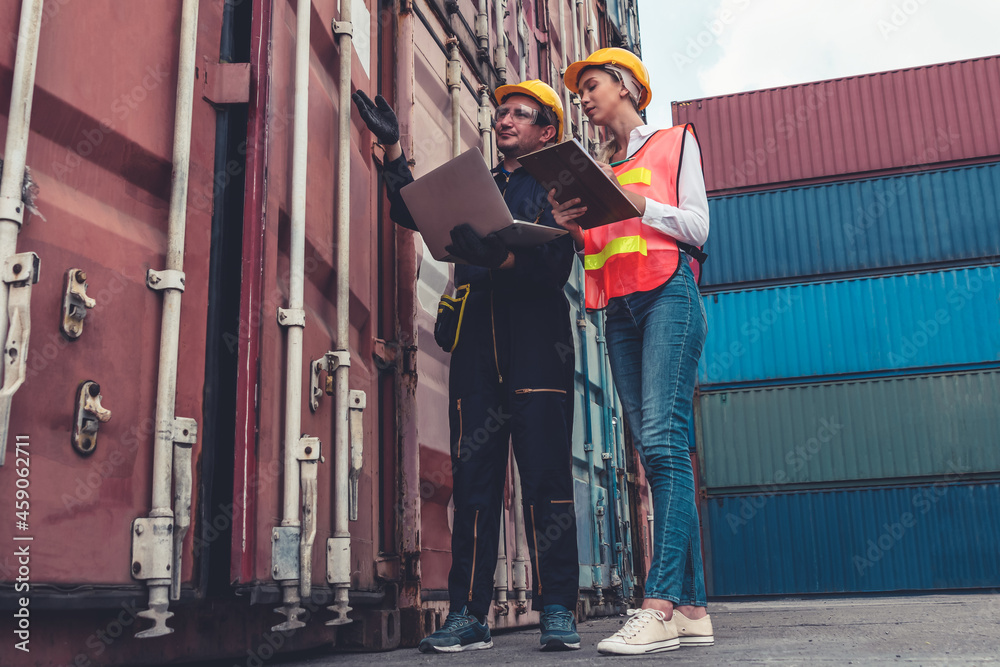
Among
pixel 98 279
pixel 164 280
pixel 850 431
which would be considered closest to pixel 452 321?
pixel 164 280

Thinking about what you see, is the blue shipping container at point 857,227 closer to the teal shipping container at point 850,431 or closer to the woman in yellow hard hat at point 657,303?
the teal shipping container at point 850,431

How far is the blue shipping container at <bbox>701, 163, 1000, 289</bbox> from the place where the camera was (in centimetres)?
1524

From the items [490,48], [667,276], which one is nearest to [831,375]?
[490,48]

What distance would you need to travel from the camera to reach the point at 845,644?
2.34 metres

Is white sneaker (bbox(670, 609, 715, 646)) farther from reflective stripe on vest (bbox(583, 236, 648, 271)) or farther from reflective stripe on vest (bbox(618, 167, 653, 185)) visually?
reflective stripe on vest (bbox(618, 167, 653, 185))

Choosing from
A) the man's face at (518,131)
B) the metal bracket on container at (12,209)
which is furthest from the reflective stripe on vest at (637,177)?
the metal bracket on container at (12,209)

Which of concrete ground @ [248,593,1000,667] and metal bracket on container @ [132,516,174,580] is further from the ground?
metal bracket on container @ [132,516,174,580]

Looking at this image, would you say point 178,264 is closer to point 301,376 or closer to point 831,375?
point 301,376

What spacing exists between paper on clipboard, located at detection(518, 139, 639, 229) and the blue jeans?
30 cm

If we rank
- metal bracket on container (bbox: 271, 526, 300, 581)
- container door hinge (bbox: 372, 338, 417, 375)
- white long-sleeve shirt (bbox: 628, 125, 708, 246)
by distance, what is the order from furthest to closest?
container door hinge (bbox: 372, 338, 417, 375) → white long-sleeve shirt (bbox: 628, 125, 708, 246) → metal bracket on container (bbox: 271, 526, 300, 581)

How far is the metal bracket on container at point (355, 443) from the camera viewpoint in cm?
262

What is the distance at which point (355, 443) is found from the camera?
2625 mm

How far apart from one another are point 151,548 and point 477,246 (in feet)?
4.03

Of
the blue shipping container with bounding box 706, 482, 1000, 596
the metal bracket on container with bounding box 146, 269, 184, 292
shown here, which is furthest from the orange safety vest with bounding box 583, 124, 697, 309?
the blue shipping container with bounding box 706, 482, 1000, 596
